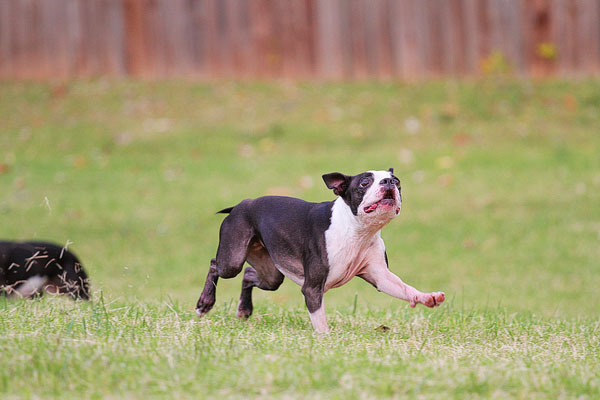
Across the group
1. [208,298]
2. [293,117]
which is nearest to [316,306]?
[208,298]

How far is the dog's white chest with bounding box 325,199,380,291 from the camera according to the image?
15.1 ft

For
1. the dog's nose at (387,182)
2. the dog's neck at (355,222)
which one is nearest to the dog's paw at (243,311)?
the dog's neck at (355,222)

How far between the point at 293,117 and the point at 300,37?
1427 millimetres

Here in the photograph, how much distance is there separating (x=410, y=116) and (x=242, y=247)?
8.21 m

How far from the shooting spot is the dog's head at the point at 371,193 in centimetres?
441

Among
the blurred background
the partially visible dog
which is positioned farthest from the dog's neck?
the blurred background

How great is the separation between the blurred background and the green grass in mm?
41

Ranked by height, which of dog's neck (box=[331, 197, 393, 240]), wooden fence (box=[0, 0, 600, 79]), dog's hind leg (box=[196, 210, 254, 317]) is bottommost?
dog's hind leg (box=[196, 210, 254, 317])

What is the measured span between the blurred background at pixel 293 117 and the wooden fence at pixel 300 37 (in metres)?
0.02

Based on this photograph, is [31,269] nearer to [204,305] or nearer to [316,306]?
[204,305]

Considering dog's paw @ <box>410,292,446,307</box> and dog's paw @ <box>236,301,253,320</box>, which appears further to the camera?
dog's paw @ <box>236,301,253,320</box>

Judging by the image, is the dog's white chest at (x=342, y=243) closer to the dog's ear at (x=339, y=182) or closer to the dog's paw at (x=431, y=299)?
the dog's ear at (x=339, y=182)

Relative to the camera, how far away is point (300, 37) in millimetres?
13367

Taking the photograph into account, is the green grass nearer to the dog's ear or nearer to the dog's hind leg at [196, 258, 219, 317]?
the dog's hind leg at [196, 258, 219, 317]
